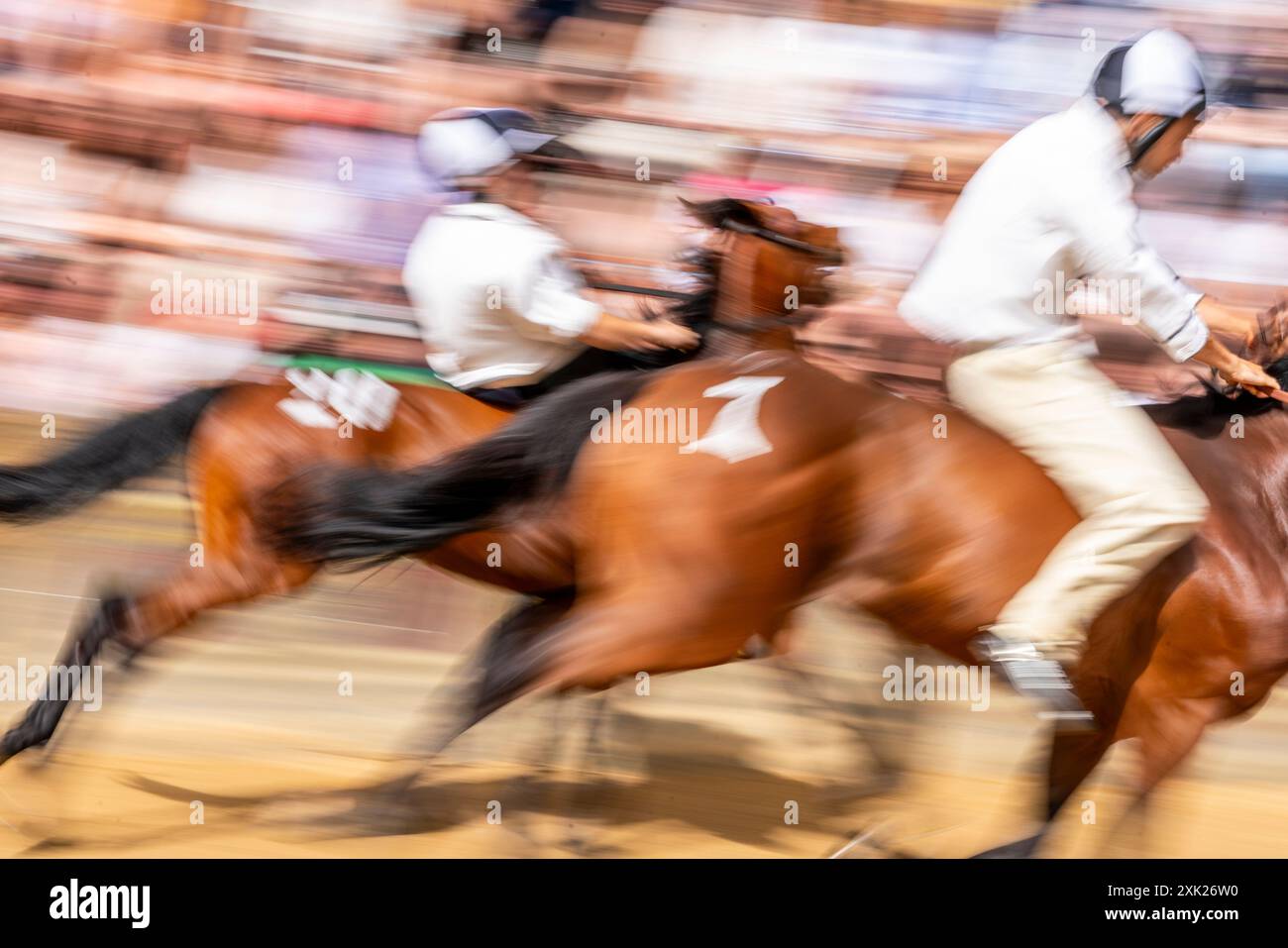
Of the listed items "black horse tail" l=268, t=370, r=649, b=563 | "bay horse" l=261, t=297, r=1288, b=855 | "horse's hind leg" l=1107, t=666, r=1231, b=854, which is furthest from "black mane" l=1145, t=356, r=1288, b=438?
"black horse tail" l=268, t=370, r=649, b=563

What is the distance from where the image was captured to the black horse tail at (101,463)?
12.4ft

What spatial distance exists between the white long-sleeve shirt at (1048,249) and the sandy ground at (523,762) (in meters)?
1.14

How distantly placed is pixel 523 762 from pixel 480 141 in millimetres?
1973

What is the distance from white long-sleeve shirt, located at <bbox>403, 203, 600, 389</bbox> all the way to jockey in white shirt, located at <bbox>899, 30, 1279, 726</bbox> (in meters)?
0.98

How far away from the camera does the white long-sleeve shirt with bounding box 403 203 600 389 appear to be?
142 inches

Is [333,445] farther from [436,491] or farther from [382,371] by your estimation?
[436,491]

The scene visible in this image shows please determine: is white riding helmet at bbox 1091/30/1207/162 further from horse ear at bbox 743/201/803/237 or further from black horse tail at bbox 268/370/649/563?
black horse tail at bbox 268/370/649/563

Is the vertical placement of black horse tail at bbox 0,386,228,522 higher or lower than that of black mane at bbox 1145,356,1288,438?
lower

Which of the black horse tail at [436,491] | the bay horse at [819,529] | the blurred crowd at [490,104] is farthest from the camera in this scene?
the blurred crowd at [490,104]

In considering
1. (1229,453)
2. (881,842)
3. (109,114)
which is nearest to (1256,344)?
(1229,453)

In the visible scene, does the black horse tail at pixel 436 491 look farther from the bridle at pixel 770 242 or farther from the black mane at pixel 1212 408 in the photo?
the black mane at pixel 1212 408

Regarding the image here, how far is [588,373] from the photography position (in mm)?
3783

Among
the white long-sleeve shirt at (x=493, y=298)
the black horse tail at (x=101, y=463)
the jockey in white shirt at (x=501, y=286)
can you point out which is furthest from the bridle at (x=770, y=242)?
the black horse tail at (x=101, y=463)

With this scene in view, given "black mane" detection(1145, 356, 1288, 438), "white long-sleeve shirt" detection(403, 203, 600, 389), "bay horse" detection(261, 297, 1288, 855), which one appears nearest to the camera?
"bay horse" detection(261, 297, 1288, 855)
